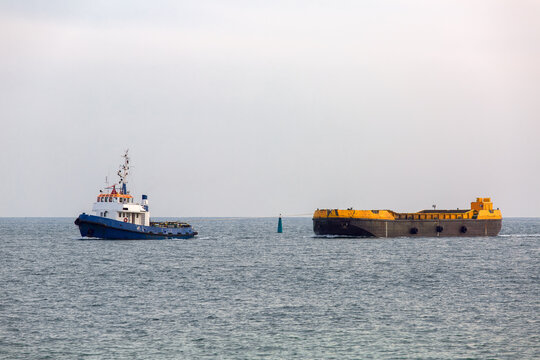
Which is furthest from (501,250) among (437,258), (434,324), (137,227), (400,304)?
(434,324)

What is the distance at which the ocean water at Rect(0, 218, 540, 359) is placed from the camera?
29047 mm

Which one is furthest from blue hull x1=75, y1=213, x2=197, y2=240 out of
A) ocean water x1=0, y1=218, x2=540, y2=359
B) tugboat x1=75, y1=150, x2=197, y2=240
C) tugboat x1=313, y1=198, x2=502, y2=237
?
tugboat x1=313, y1=198, x2=502, y2=237

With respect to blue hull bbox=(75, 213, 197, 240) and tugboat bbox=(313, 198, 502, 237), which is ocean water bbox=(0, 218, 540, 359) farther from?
tugboat bbox=(313, 198, 502, 237)

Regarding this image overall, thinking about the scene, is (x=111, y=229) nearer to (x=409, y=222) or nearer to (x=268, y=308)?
(x=409, y=222)

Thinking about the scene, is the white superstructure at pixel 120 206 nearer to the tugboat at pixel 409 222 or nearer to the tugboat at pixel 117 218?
the tugboat at pixel 117 218

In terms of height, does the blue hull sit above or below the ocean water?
above

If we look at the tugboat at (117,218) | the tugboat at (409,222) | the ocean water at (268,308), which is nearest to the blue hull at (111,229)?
the tugboat at (117,218)

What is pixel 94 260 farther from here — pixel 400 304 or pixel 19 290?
pixel 400 304

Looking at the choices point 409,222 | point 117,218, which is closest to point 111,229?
point 117,218

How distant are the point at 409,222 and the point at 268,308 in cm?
7323

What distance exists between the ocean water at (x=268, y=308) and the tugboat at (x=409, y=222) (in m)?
28.9

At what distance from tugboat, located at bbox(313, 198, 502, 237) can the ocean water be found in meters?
28.9

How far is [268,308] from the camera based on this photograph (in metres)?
39.4

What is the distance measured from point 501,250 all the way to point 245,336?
216 ft
